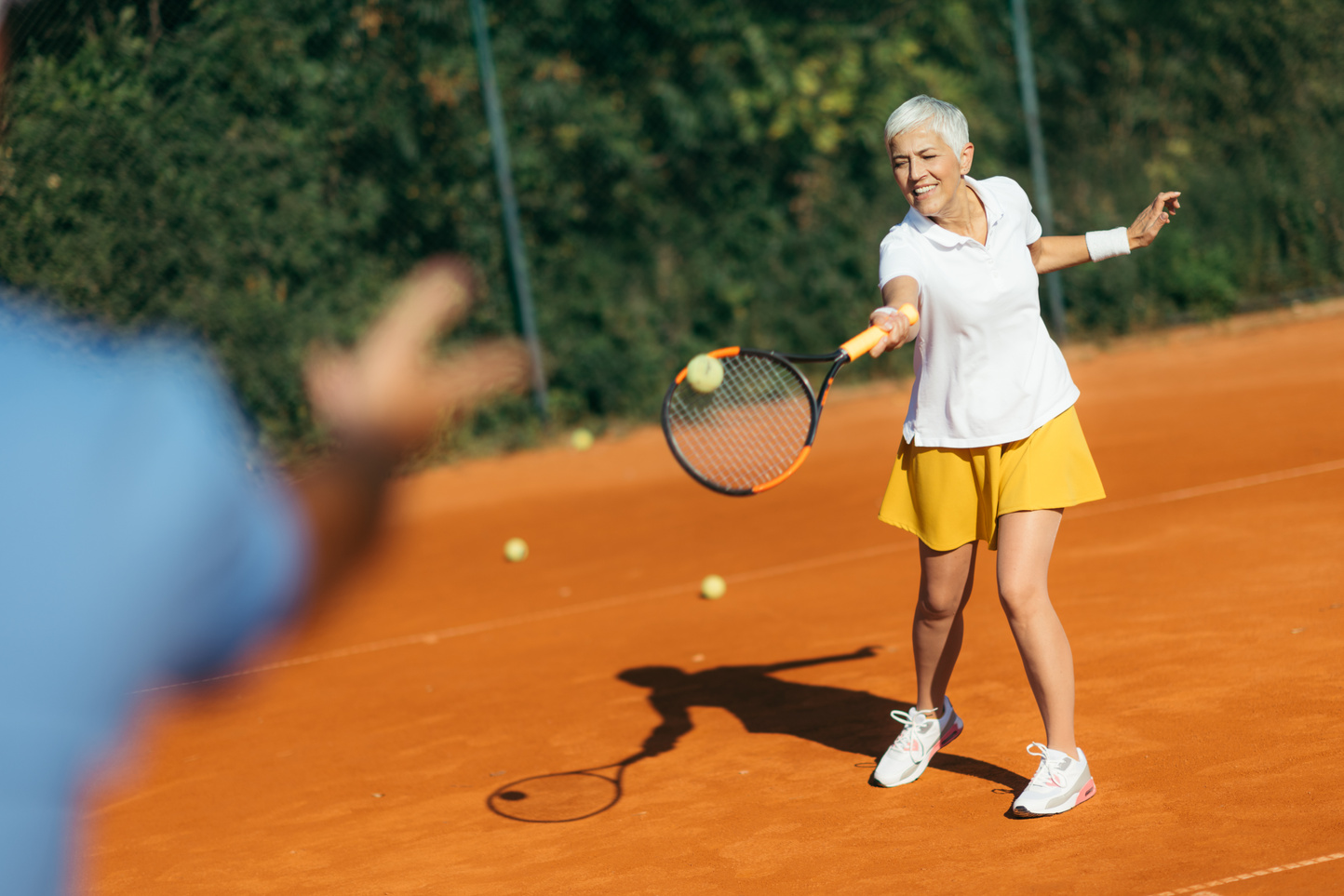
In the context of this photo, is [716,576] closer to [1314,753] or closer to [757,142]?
[1314,753]

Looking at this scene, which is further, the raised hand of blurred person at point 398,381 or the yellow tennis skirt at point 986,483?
the yellow tennis skirt at point 986,483

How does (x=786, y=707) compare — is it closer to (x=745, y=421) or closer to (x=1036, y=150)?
(x=745, y=421)

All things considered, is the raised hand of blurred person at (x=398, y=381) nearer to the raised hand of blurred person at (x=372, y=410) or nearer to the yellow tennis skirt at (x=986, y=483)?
the raised hand of blurred person at (x=372, y=410)

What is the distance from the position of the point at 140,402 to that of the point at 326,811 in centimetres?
297

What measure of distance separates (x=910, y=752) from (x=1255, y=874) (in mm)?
1069

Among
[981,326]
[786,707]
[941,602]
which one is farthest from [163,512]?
[786,707]

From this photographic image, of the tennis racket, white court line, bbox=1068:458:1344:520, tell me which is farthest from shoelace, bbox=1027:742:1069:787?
white court line, bbox=1068:458:1344:520

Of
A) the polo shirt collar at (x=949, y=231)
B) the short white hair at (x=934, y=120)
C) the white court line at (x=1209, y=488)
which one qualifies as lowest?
the white court line at (x=1209, y=488)

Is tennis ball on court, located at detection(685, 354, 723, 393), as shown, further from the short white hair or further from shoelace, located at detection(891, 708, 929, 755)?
shoelace, located at detection(891, 708, 929, 755)

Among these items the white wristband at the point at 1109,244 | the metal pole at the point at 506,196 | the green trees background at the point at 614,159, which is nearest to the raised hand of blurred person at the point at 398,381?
the white wristband at the point at 1109,244

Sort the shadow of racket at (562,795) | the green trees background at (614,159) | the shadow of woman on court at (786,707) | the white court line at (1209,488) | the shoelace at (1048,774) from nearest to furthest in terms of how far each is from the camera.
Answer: the shoelace at (1048,774), the shadow of racket at (562,795), the shadow of woman on court at (786,707), the white court line at (1209,488), the green trees background at (614,159)

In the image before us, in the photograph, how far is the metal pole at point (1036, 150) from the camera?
41.7 ft

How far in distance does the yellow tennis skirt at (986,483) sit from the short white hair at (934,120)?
30.1 inches

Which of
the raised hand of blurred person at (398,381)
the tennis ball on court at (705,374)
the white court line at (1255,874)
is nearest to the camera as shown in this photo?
the raised hand of blurred person at (398,381)
